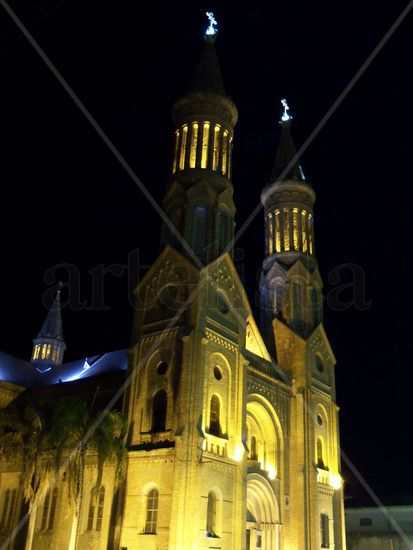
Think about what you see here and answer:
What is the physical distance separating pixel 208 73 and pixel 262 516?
31200 millimetres

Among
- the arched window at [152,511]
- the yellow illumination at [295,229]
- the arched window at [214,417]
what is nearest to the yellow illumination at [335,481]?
the arched window at [214,417]

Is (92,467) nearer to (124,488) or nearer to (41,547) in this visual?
(124,488)

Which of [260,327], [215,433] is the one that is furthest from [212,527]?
[260,327]

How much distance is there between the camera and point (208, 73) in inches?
1703

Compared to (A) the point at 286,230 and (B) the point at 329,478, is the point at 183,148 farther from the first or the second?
(B) the point at 329,478

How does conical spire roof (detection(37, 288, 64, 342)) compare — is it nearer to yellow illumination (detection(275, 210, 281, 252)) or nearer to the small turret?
the small turret

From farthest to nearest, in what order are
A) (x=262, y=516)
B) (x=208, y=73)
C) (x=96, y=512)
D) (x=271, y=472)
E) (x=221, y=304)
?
(x=208, y=73) → (x=271, y=472) → (x=262, y=516) → (x=221, y=304) → (x=96, y=512)

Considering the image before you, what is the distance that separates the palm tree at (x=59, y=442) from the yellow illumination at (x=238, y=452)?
21.1 feet

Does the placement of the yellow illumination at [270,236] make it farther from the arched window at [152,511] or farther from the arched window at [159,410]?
the arched window at [152,511]

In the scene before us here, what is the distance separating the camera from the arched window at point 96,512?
31797 millimetres

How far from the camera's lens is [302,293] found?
147 ft

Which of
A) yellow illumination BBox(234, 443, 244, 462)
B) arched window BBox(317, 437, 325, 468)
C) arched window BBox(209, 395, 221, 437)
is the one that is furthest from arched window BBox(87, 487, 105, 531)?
arched window BBox(317, 437, 325, 468)

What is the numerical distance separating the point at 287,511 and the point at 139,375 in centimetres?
1341

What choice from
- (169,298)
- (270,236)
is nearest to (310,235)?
(270,236)
